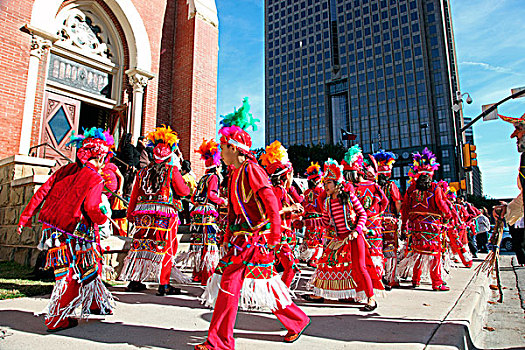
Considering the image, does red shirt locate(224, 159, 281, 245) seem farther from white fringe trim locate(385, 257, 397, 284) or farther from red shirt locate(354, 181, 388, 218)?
white fringe trim locate(385, 257, 397, 284)

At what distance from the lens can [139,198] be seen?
204 inches

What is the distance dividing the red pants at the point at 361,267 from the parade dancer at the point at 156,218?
262 cm

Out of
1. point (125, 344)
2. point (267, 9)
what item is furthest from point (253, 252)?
point (267, 9)

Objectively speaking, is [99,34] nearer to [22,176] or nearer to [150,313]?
[22,176]

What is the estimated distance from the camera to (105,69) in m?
11.5

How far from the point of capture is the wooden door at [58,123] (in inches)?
400

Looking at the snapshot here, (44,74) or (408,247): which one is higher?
(44,74)

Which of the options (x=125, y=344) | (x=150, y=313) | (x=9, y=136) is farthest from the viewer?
(x=9, y=136)

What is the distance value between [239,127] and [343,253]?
8.17 feet

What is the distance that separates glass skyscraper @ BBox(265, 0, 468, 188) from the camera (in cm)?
7281

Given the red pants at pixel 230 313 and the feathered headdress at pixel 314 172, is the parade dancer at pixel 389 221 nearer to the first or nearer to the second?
the feathered headdress at pixel 314 172

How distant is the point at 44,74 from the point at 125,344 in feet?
30.0

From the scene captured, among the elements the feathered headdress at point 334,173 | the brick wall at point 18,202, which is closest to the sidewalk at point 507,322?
the feathered headdress at point 334,173

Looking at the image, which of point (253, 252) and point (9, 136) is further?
point (9, 136)
